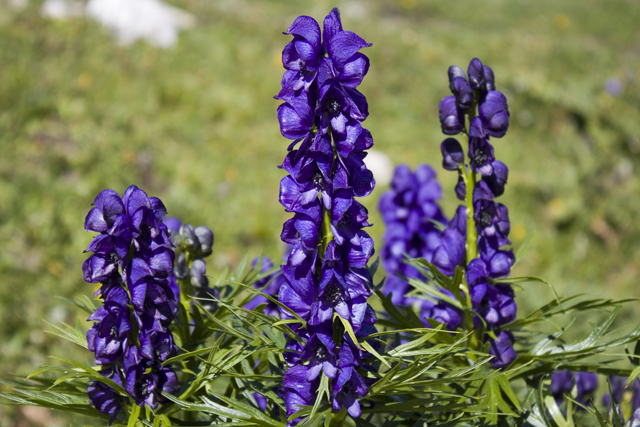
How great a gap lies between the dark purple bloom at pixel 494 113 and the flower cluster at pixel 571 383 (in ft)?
2.37

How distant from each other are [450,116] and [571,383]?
85cm

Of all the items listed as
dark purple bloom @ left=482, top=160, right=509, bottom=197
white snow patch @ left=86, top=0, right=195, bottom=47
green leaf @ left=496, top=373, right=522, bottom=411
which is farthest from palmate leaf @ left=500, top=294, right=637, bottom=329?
white snow patch @ left=86, top=0, right=195, bottom=47

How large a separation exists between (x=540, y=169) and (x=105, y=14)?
5956 mm

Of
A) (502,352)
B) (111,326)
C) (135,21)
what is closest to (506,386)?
(502,352)

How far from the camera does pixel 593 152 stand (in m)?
7.16

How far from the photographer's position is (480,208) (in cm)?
139

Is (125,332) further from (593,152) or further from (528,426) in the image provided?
(593,152)

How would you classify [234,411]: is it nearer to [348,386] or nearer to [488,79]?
[348,386]

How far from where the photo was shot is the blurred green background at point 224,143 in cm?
452

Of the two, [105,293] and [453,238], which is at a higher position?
[453,238]

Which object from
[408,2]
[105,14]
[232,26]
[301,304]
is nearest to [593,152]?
[232,26]

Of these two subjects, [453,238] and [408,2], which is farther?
[408,2]

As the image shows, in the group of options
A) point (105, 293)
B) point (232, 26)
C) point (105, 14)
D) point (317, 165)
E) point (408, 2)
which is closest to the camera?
point (317, 165)

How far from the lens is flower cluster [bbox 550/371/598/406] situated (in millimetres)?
1794
